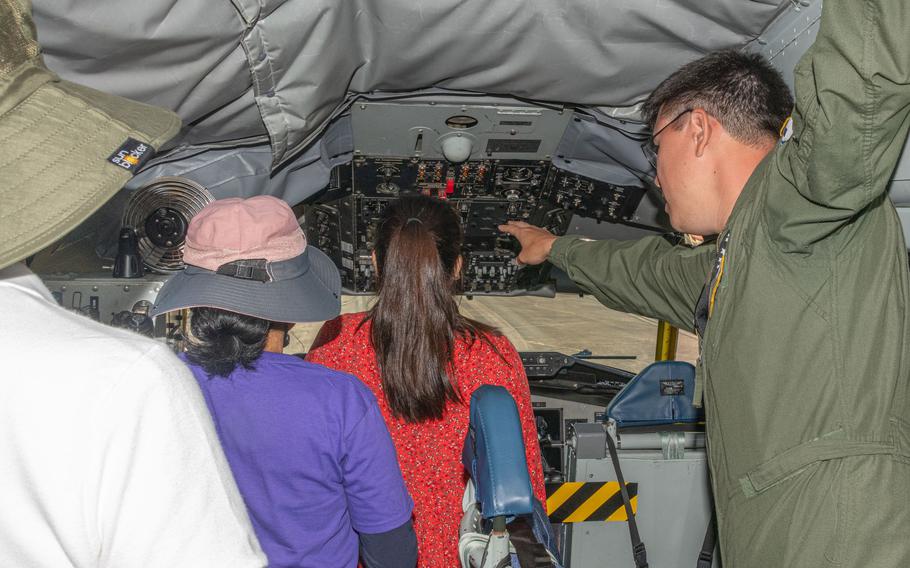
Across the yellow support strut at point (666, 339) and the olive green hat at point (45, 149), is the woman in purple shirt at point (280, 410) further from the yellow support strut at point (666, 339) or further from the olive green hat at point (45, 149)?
the yellow support strut at point (666, 339)

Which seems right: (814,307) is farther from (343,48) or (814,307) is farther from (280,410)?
(343,48)

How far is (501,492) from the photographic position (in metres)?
1.67

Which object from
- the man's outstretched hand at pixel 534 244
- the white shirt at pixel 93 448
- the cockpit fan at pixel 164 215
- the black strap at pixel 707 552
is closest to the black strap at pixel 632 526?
the black strap at pixel 707 552

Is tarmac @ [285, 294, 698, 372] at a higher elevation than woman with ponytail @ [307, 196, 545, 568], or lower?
higher

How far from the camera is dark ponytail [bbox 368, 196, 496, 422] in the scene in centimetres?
250

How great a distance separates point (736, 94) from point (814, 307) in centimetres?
67

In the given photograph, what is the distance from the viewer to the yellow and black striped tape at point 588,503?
127 inches

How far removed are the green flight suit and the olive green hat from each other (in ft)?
3.70

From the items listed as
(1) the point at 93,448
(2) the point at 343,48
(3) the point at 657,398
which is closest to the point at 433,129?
(2) the point at 343,48

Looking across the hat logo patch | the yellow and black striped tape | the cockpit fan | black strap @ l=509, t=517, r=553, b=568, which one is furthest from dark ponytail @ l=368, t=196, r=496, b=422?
the hat logo patch

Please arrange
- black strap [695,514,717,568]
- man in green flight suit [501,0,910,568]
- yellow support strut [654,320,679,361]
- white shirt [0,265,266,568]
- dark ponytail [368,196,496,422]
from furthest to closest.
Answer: yellow support strut [654,320,679,361] → black strap [695,514,717,568] → dark ponytail [368,196,496,422] → man in green flight suit [501,0,910,568] → white shirt [0,265,266,568]

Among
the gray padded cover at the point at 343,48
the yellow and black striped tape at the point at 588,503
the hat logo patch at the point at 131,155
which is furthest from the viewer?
the yellow and black striped tape at the point at 588,503

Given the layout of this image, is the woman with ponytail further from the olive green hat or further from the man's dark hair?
the olive green hat

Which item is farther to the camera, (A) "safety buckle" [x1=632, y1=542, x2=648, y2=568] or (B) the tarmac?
(B) the tarmac
